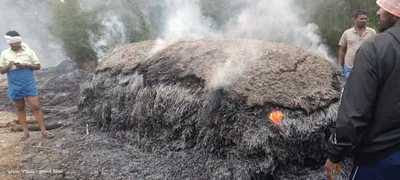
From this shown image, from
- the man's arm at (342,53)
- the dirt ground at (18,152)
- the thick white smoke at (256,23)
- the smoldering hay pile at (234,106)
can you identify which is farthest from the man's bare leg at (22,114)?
the man's arm at (342,53)

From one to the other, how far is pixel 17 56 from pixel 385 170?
17.8ft

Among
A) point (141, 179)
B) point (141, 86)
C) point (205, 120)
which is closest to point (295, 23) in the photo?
point (141, 86)

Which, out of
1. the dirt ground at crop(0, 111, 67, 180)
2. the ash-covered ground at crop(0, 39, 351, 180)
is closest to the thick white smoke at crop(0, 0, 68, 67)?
the dirt ground at crop(0, 111, 67, 180)

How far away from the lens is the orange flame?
10.9ft

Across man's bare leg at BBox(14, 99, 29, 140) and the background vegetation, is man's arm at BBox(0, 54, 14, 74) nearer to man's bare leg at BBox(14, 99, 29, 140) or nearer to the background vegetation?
man's bare leg at BBox(14, 99, 29, 140)

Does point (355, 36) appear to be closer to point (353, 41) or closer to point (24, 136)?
point (353, 41)

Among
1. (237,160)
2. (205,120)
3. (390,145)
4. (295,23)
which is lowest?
(237,160)

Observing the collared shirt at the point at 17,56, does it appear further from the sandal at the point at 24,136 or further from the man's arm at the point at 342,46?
the man's arm at the point at 342,46

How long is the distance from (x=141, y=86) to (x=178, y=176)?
191 cm

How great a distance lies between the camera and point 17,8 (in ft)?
70.5

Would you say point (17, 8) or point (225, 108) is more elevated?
point (17, 8)

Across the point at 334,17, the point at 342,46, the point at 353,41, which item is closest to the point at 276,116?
the point at 353,41

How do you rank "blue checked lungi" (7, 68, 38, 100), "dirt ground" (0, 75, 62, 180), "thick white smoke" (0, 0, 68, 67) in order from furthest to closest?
"thick white smoke" (0, 0, 68, 67) < "blue checked lungi" (7, 68, 38, 100) < "dirt ground" (0, 75, 62, 180)

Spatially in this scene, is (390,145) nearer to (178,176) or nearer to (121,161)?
(178,176)
